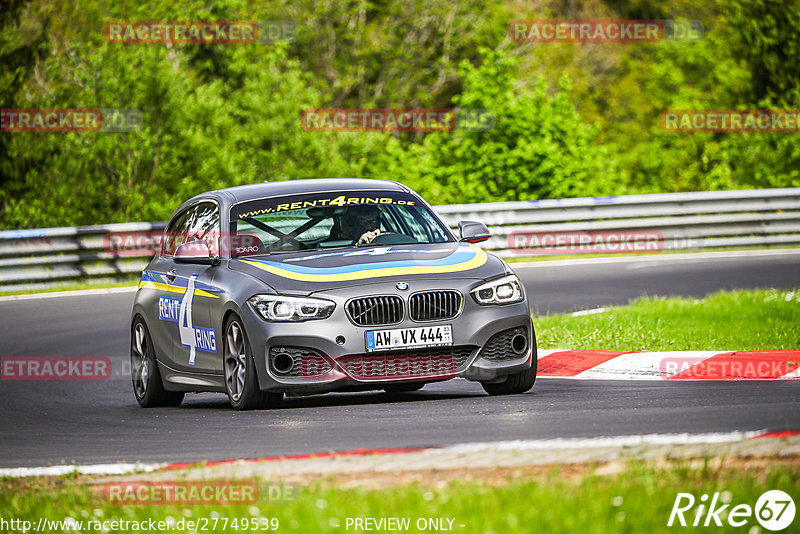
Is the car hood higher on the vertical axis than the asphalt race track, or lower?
higher

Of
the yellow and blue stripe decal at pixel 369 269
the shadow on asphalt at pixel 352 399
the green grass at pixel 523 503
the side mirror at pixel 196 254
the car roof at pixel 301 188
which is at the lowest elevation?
the shadow on asphalt at pixel 352 399

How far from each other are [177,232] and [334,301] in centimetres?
308

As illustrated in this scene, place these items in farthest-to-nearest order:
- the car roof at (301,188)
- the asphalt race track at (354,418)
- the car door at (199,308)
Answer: the car roof at (301,188) < the car door at (199,308) < the asphalt race track at (354,418)

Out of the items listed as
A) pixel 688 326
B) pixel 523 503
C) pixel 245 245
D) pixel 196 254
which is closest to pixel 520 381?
pixel 245 245

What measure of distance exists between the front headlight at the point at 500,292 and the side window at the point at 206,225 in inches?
83.0

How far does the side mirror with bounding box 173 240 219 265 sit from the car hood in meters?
0.26

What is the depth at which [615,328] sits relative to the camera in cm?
1289

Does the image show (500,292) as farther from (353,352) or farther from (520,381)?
(353,352)

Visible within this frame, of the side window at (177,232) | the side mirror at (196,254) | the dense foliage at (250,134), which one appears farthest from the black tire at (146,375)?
the dense foliage at (250,134)

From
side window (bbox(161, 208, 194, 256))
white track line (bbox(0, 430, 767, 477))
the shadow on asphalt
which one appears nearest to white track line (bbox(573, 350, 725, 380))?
the shadow on asphalt

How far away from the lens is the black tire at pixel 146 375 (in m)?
11.1

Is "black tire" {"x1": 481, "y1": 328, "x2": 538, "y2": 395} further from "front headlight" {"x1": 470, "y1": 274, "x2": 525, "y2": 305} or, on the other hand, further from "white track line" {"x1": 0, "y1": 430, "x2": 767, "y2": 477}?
"white track line" {"x1": 0, "y1": 430, "x2": 767, "y2": 477}

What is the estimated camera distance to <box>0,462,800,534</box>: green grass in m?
4.91

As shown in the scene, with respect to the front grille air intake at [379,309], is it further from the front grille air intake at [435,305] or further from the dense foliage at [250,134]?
the dense foliage at [250,134]
